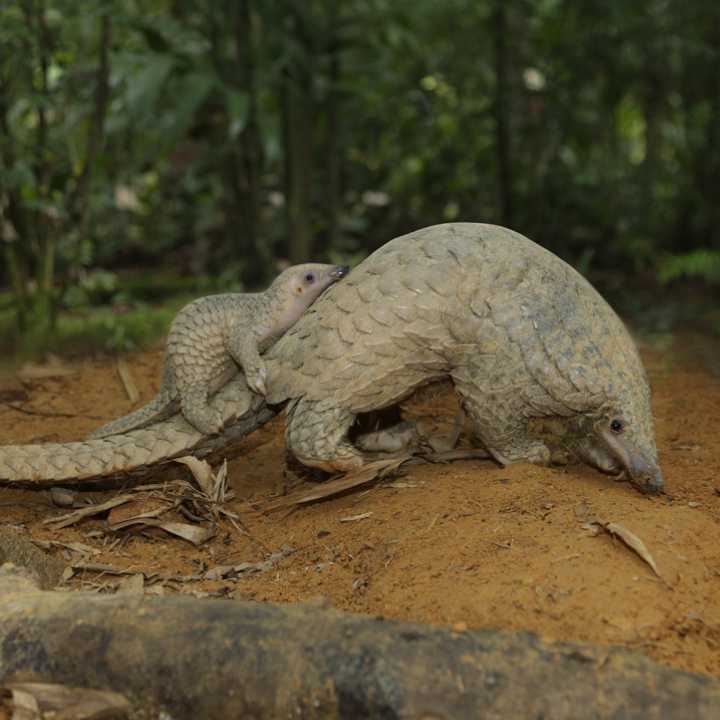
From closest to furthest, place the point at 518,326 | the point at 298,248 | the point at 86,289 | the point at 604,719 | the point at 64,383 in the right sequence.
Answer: the point at 604,719, the point at 518,326, the point at 64,383, the point at 86,289, the point at 298,248

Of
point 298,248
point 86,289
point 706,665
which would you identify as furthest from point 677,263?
point 706,665

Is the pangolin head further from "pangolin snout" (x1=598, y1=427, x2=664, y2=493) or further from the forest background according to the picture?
the forest background

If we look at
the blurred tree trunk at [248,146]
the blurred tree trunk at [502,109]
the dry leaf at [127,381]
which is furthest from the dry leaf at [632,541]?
the blurred tree trunk at [502,109]

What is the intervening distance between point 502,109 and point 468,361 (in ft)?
18.7

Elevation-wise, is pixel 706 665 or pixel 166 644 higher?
pixel 166 644

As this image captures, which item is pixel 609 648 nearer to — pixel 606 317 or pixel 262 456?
pixel 606 317

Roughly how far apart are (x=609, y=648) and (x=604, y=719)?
232mm

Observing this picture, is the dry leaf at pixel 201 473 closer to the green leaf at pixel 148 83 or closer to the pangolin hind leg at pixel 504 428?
the pangolin hind leg at pixel 504 428

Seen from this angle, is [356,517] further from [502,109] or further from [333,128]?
[502,109]

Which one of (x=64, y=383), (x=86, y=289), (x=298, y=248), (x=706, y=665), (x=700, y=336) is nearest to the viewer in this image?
(x=706, y=665)

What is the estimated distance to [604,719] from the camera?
7.12 ft

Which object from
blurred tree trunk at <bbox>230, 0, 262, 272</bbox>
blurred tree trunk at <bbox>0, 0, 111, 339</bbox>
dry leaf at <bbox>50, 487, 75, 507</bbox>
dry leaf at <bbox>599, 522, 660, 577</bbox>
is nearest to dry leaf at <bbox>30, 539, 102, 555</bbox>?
dry leaf at <bbox>50, 487, 75, 507</bbox>

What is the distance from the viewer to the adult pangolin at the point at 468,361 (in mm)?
3641

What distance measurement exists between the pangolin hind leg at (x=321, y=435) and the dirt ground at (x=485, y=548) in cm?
19
